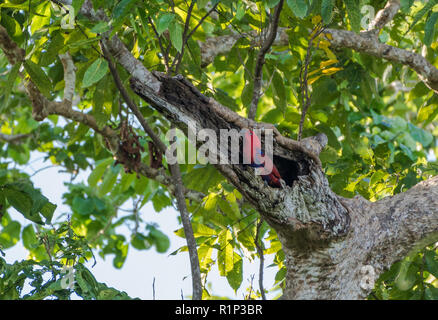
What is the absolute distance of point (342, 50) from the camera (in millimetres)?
4414

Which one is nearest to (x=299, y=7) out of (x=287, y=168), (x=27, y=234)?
(x=287, y=168)

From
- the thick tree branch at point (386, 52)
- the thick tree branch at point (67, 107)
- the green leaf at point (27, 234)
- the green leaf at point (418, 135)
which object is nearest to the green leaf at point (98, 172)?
the thick tree branch at point (67, 107)

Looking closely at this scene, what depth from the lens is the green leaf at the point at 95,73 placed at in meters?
2.80

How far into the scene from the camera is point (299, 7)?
105 inches

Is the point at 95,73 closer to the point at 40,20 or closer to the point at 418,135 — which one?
the point at 40,20

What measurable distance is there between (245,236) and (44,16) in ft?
5.24

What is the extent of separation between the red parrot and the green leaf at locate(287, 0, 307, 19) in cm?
Result: 60

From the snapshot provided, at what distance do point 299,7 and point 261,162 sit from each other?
28.7 inches

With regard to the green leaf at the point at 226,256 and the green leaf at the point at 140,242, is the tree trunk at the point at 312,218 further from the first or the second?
the green leaf at the point at 140,242

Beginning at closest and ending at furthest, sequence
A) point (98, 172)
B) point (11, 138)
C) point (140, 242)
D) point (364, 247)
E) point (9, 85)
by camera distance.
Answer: point (364, 247) < point (9, 85) < point (98, 172) < point (11, 138) < point (140, 242)

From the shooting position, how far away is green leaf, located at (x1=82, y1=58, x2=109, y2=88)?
2.80m

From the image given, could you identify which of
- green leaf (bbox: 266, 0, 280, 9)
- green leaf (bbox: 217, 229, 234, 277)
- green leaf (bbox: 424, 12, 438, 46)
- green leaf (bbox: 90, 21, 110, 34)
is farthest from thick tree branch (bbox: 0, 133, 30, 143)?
green leaf (bbox: 424, 12, 438, 46)

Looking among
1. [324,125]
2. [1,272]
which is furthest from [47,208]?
[324,125]

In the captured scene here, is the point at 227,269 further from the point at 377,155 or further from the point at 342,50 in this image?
the point at 342,50
